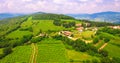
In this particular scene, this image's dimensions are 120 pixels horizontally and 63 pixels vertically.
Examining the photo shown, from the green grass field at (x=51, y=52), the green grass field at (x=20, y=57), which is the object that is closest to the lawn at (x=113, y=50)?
the green grass field at (x=51, y=52)

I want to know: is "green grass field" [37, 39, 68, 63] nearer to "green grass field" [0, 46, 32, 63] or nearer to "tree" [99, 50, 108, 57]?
"green grass field" [0, 46, 32, 63]

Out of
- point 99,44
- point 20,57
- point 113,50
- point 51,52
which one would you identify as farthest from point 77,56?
point 99,44

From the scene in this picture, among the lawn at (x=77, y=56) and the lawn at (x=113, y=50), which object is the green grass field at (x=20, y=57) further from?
the lawn at (x=113, y=50)

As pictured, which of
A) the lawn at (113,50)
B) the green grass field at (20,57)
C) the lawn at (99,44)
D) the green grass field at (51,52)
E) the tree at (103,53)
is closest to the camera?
the green grass field at (51,52)

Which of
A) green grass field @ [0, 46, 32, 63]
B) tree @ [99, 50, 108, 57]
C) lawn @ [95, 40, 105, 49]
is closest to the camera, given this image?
green grass field @ [0, 46, 32, 63]

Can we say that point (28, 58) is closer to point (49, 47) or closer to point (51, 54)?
point (51, 54)

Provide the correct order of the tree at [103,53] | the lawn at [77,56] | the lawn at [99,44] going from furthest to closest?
the lawn at [99,44], the tree at [103,53], the lawn at [77,56]

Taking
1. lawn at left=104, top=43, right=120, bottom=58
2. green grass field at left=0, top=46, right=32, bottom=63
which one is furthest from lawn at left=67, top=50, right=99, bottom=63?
green grass field at left=0, top=46, right=32, bottom=63

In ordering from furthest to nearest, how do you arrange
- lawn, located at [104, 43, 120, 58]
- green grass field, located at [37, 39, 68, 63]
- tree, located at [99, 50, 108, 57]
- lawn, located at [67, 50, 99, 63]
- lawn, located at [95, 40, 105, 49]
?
lawn, located at [95, 40, 105, 49] → lawn, located at [104, 43, 120, 58] → tree, located at [99, 50, 108, 57] → lawn, located at [67, 50, 99, 63] → green grass field, located at [37, 39, 68, 63]

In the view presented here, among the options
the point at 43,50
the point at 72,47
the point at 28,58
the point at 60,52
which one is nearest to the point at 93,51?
the point at 72,47

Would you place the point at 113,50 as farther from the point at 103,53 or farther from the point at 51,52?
the point at 51,52
